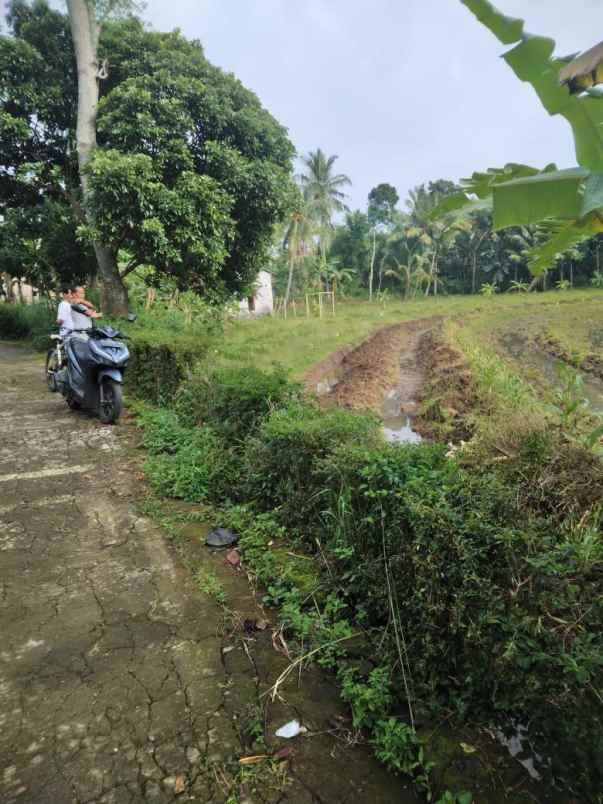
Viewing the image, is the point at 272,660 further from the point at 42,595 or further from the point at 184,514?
the point at 184,514

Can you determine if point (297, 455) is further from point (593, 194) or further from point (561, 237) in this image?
point (593, 194)

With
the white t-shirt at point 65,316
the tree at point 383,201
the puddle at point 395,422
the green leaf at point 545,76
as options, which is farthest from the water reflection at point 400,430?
the tree at point 383,201

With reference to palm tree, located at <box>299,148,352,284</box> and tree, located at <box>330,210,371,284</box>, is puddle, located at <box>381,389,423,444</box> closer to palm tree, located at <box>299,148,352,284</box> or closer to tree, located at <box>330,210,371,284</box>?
palm tree, located at <box>299,148,352,284</box>

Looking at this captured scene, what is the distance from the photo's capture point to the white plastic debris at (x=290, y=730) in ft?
6.03

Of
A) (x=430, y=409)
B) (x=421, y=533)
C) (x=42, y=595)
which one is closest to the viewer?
(x=421, y=533)

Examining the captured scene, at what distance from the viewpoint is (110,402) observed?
5.68m

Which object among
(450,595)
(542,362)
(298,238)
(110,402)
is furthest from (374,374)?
(298,238)

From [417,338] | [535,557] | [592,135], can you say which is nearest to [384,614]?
[535,557]

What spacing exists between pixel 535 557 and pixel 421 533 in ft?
1.43

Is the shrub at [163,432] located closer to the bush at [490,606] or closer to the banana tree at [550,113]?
the bush at [490,606]

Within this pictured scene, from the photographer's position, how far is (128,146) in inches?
349

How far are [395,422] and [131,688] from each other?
21.0ft

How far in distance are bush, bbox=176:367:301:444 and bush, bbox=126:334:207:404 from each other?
862 mm

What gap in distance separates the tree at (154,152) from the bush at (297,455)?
6.27m
